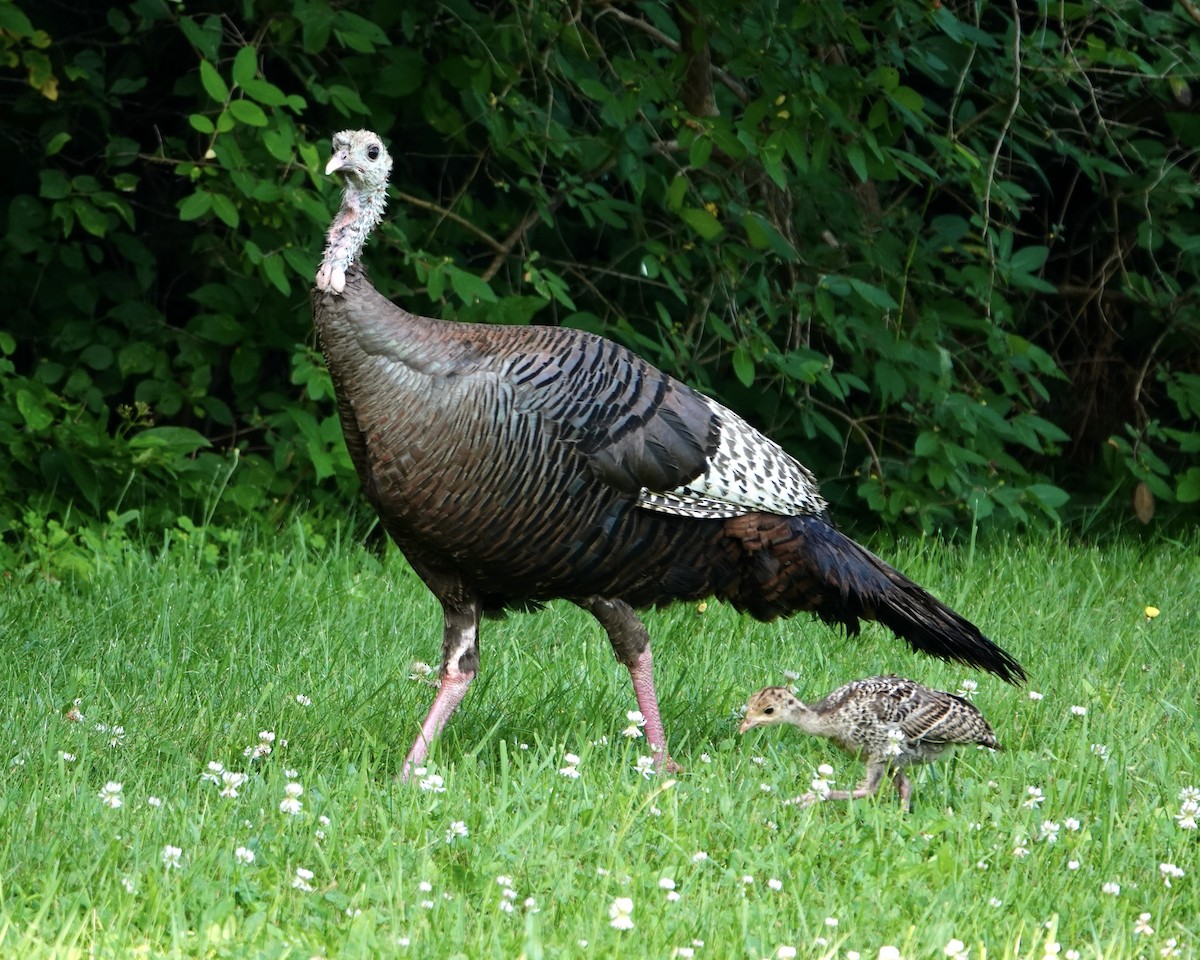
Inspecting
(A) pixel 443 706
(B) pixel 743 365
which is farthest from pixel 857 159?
(A) pixel 443 706

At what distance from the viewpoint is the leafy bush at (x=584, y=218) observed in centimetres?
601

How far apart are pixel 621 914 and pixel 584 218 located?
14.0ft

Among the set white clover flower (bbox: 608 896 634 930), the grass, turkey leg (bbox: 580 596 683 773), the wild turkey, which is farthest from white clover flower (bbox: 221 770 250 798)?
the wild turkey

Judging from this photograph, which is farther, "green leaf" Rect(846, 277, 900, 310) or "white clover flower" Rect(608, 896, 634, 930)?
"green leaf" Rect(846, 277, 900, 310)

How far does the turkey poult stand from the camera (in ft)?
13.3

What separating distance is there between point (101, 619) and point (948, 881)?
2.96 m

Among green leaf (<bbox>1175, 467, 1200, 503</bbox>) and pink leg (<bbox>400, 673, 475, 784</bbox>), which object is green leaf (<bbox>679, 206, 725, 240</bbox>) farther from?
green leaf (<bbox>1175, 467, 1200, 503</bbox>)

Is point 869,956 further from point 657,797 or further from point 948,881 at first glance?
point 657,797

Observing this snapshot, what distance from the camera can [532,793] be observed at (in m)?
3.78

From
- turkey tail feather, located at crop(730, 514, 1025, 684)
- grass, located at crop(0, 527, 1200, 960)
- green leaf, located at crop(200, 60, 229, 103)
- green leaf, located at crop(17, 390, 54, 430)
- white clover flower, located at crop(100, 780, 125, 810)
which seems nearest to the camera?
grass, located at crop(0, 527, 1200, 960)

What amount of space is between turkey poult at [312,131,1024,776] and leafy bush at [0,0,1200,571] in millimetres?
1672

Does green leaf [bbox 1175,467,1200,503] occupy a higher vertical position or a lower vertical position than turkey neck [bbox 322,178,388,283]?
lower

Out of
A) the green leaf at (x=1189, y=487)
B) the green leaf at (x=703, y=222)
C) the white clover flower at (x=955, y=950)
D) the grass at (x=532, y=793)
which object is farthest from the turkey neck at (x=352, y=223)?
the green leaf at (x=1189, y=487)

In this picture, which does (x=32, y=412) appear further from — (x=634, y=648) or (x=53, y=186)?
(x=634, y=648)
